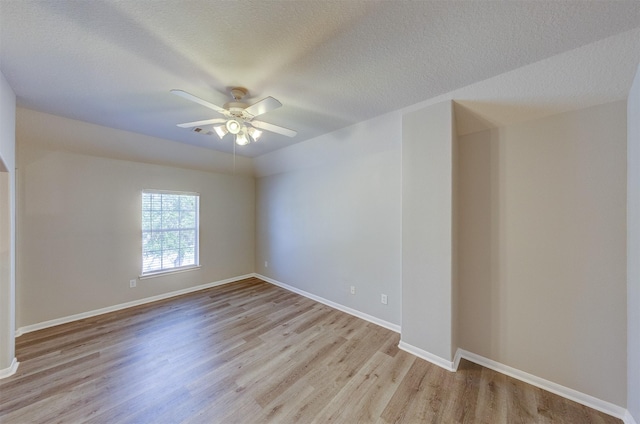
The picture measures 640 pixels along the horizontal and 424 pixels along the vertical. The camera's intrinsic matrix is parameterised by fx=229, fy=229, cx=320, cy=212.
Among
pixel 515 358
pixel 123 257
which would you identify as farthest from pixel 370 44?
pixel 123 257

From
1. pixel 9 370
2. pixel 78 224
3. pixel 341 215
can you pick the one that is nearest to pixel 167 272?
pixel 78 224

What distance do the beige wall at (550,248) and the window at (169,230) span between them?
4346 mm

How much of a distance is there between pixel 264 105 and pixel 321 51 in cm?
57

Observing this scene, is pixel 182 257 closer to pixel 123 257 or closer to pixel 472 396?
pixel 123 257

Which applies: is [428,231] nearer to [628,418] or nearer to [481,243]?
[481,243]

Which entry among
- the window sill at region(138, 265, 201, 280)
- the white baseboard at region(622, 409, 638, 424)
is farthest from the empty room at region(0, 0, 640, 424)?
the window sill at region(138, 265, 201, 280)

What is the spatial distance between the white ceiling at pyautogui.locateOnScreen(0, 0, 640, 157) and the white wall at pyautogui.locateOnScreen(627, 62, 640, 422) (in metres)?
0.25

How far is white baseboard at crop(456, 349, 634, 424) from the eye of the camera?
66.5 inches

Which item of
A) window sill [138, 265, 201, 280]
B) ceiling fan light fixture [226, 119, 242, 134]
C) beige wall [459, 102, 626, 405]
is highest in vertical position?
ceiling fan light fixture [226, 119, 242, 134]

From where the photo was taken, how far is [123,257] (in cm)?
352

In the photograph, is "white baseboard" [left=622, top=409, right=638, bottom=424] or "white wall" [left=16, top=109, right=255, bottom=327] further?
"white wall" [left=16, top=109, right=255, bottom=327]

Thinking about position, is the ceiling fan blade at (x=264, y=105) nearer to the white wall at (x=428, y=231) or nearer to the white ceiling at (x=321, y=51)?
the white ceiling at (x=321, y=51)

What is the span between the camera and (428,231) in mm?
2283

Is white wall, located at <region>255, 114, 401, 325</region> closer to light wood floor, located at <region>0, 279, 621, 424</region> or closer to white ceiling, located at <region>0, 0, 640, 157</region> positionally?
light wood floor, located at <region>0, 279, 621, 424</region>
